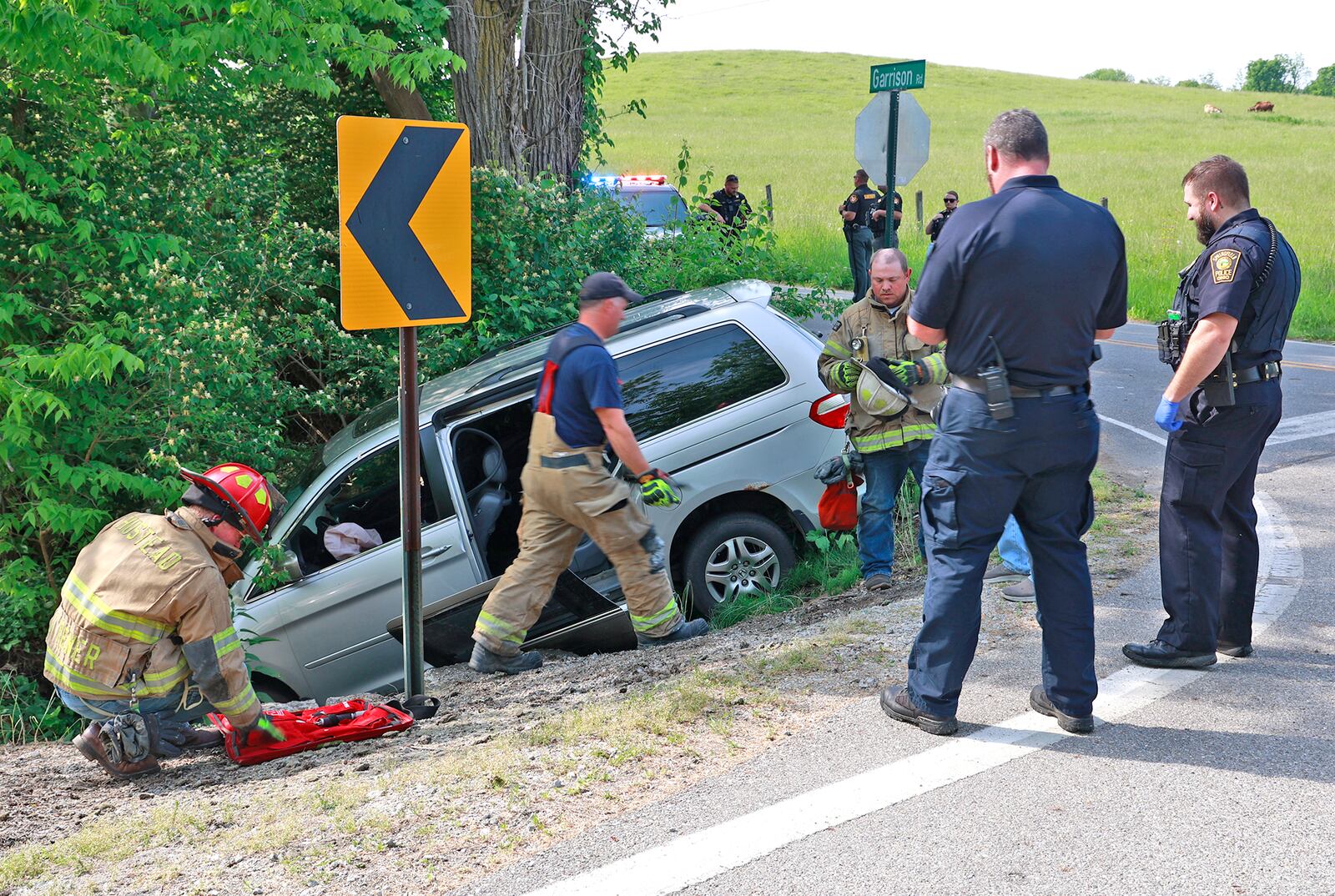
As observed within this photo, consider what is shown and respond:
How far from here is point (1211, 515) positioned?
4320 millimetres

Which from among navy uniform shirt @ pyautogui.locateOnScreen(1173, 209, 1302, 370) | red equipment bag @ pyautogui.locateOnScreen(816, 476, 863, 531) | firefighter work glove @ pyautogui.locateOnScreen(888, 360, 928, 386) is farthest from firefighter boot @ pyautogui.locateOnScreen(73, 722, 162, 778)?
navy uniform shirt @ pyautogui.locateOnScreen(1173, 209, 1302, 370)

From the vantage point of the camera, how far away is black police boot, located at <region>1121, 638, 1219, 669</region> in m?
4.42

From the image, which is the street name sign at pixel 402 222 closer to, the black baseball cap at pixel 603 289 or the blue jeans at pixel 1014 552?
the black baseball cap at pixel 603 289

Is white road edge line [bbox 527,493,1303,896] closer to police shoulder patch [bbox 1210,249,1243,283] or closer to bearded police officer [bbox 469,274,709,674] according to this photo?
police shoulder patch [bbox 1210,249,1243,283]

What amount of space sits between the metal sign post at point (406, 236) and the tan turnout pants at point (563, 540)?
0.85 metres

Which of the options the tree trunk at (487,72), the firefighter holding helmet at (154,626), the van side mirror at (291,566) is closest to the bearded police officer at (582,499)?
the van side mirror at (291,566)

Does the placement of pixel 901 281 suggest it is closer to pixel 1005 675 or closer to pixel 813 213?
pixel 1005 675

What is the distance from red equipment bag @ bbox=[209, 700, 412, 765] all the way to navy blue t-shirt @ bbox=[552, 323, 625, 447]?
1.45 metres

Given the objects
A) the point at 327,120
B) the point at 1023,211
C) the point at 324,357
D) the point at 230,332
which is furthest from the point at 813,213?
the point at 1023,211

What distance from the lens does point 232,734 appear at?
4.46 metres

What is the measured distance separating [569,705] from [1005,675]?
1.71 m

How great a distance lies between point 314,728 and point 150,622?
2.50 ft

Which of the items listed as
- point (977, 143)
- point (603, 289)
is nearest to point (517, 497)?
point (603, 289)

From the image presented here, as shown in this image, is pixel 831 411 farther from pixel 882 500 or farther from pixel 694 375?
pixel 694 375
